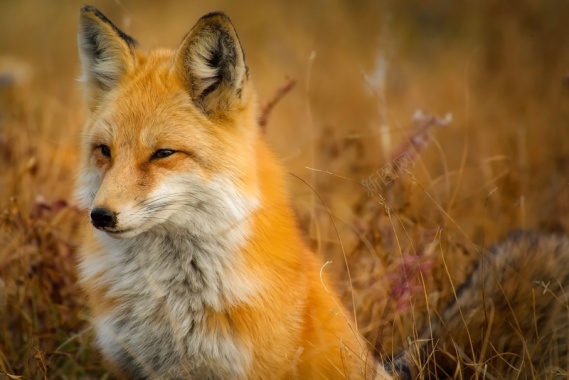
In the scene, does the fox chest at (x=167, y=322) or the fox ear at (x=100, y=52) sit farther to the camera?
the fox ear at (x=100, y=52)

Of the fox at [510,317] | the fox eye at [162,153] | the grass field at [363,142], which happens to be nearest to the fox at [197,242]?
the fox eye at [162,153]

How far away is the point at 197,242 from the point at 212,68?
80cm

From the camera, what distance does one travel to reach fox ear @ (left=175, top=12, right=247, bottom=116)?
2822 mm

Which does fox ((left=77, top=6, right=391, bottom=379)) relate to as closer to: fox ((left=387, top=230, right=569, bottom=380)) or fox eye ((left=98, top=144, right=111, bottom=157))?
fox eye ((left=98, top=144, right=111, bottom=157))

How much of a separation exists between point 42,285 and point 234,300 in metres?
1.53

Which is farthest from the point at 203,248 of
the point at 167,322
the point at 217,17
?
the point at 217,17

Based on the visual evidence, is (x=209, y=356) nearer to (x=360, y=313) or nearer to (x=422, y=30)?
(x=360, y=313)

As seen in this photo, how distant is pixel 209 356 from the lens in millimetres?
2643

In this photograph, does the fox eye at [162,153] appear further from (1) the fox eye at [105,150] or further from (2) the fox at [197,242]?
(1) the fox eye at [105,150]

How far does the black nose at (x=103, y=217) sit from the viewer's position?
2.51 m

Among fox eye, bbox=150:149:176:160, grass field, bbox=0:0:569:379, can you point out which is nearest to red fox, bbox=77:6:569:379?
fox eye, bbox=150:149:176:160

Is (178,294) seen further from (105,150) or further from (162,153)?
(105,150)

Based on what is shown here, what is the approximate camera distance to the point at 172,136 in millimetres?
2764

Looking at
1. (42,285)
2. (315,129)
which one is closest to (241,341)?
(42,285)
